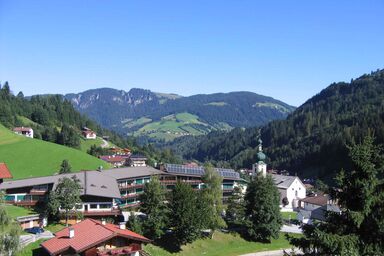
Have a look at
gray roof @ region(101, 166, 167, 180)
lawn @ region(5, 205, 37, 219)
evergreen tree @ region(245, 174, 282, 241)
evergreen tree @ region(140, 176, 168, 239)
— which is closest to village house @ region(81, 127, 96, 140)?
gray roof @ region(101, 166, 167, 180)

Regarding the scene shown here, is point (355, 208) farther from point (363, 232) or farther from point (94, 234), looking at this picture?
point (94, 234)

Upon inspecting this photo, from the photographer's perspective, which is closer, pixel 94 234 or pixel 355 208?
pixel 355 208

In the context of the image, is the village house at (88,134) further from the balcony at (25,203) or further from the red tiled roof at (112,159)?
the balcony at (25,203)

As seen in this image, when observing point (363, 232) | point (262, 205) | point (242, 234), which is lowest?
point (242, 234)

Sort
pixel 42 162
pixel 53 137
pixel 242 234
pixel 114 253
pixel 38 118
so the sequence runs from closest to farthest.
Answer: pixel 114 253 < pixel 242 234 < pixel 42 162 < pixel 53 137 < pixel 38 118

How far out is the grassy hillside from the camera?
9969 centimetres

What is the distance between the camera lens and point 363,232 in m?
19.0

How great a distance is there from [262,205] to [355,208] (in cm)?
5214

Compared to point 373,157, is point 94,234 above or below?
below

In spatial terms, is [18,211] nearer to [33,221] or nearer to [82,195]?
[33,221]

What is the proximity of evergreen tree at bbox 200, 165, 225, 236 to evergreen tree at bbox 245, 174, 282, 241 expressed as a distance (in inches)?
210

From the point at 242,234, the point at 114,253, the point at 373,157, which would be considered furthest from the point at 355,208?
the point at 242,234

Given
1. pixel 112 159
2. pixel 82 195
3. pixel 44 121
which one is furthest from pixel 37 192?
pixel 44 121

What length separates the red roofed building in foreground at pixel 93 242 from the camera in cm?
4284
